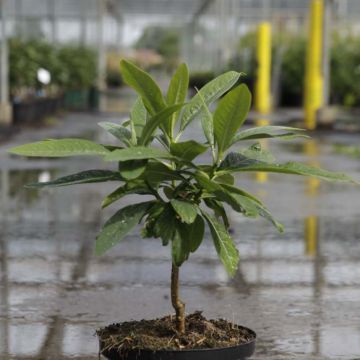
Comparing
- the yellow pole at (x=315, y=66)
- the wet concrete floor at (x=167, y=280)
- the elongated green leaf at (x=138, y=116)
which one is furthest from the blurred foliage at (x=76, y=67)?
the elongated green leaf at (x=138, y=116)

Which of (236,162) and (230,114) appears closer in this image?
(230,114)

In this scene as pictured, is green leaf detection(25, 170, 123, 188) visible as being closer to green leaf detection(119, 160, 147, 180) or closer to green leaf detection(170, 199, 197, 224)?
green leaf detection(119, 160, 147, 180)

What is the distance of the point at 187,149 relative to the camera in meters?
4.86

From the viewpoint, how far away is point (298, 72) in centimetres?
4334

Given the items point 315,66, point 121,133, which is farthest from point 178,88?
point 315,66

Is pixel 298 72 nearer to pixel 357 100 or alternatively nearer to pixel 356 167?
pixel 357 100

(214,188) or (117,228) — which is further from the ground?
(214,188)

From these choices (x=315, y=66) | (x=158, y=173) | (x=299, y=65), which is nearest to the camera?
(x=158, y=173)

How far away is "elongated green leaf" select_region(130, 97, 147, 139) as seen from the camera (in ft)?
17.4

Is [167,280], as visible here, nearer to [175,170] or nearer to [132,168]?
[175,170]

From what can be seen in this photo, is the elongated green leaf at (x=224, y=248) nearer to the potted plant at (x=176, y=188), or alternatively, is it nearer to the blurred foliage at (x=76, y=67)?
the potted plant at (x=176, y=188)

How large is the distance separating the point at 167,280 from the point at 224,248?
150 inches

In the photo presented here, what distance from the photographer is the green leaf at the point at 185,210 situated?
4668mm

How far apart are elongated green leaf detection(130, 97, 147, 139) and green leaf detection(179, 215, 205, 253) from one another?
0.52m
